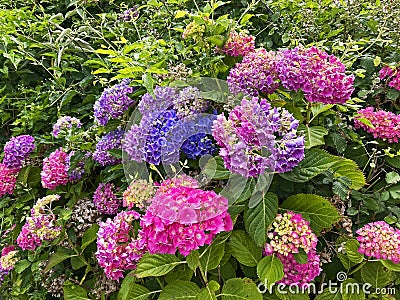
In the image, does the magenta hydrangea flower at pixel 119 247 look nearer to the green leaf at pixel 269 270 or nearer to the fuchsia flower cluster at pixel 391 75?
the green leaf at pixel 269 270

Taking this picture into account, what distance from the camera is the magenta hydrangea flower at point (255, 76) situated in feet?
4.41

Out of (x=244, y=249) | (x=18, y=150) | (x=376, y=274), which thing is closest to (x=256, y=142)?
(x=244, y=249)

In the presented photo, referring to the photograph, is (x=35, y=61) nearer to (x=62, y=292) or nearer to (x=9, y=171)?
(x=9, y=171)

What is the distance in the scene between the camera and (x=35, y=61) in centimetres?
197

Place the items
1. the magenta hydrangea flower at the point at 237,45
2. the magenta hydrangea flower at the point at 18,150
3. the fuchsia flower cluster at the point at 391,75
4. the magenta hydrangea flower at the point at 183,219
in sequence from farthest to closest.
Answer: the magenta hydrangea flower at the point at 18,150 < the fuchsia flower cluster at the point at 391,75 < the magenta hydrangea flower at the point at 237,45 < the magenta hydrangea flower at the point at 183,219

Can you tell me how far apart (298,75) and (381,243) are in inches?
19.8

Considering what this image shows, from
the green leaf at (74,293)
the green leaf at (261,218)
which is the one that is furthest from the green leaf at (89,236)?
the green leaf at (261,218)

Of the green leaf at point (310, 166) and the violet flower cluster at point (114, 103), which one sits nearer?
the green leaf at point (310, 166)

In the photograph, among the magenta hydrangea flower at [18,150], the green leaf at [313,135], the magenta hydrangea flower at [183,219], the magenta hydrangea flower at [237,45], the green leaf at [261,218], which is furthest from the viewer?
the magenta hydrangea flower at [18,150]

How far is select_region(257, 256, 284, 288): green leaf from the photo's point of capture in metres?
1.14

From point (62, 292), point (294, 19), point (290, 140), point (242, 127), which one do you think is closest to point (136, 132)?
point (242, 127)

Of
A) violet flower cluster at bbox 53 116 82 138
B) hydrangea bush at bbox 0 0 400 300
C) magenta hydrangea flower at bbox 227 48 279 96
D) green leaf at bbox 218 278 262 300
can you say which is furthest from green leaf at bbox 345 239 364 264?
violet flower cluster at bbox 53 116 82 138

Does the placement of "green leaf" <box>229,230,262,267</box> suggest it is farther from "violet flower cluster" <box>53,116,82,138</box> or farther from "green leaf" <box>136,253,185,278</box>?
"violet flower cluster" <box>53,116,82,138</box>

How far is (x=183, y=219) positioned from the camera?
1051 mm
